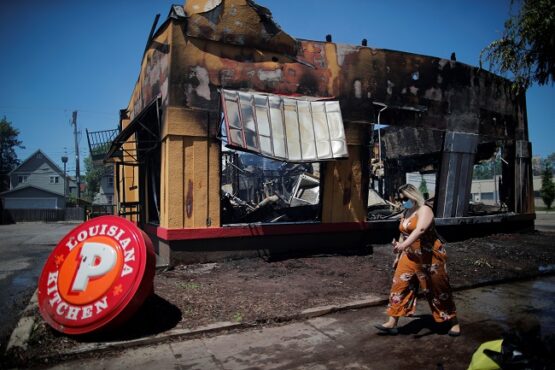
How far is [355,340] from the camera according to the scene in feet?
13.0

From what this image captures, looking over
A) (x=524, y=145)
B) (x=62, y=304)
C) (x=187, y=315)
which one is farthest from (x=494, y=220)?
(x=62, y=304)

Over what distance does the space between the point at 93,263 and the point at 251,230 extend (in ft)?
12.2

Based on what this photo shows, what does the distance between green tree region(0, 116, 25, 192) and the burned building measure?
184 feet

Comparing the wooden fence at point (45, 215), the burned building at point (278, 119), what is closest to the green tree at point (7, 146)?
the wooden fence at point (45, 215)

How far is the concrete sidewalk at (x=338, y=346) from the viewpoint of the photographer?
11.3 ft

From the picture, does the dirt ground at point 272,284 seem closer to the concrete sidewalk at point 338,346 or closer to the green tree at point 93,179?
the concrete sidewalk at point 338,346

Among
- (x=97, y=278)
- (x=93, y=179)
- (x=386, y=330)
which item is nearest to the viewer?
(x=97, y=278)

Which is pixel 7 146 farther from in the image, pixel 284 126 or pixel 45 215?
pixel 284 126

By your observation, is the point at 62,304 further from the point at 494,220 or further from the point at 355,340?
the point at 494,220

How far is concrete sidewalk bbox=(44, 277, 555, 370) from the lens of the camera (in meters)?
3.43

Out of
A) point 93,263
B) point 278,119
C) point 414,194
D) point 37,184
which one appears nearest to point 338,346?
point 414,194

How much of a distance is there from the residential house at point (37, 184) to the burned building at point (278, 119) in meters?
41.2

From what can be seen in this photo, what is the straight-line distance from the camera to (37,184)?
1998 inches

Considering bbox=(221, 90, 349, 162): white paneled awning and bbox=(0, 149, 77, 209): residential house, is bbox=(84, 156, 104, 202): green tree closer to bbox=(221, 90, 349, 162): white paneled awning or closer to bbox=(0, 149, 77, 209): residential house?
bbox=(0, 149, 77, 209): residential house
